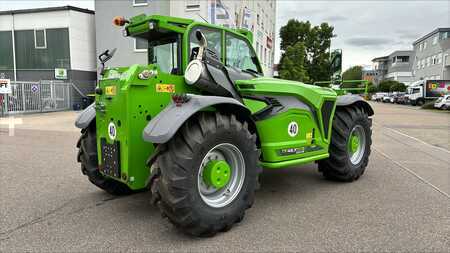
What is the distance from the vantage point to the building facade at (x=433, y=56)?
160 feet

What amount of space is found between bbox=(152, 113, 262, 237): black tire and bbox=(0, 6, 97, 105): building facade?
21.5 metres

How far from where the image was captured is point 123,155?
3.44 meters

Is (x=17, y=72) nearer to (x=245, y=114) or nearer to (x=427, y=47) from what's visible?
(x=245, y=114)

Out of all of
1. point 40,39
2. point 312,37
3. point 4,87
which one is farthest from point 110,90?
point 312,37

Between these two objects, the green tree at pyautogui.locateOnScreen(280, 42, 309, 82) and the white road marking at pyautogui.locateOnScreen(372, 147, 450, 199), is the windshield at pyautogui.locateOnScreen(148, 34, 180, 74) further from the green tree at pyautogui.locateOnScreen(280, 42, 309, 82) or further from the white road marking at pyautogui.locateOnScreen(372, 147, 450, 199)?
the green tree at pyautogui.locateOnScreen(280, 42, 309, 82)

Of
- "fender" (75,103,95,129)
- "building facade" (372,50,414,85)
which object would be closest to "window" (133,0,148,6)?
"fender" (75,103,95,129)

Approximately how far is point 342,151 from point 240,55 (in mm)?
2116

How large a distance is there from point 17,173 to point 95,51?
68.5 ft

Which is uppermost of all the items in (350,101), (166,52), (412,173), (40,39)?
(40,39)

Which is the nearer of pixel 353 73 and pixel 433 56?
pixel 433 56

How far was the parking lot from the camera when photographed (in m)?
3.22

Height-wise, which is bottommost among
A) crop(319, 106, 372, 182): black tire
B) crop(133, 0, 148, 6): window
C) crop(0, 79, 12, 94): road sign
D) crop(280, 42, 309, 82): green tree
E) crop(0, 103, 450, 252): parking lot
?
crop(0, 103, 450, 252): parking lot

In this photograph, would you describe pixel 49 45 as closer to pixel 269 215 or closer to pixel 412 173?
pixel 412 173

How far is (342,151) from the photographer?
17.0ft
